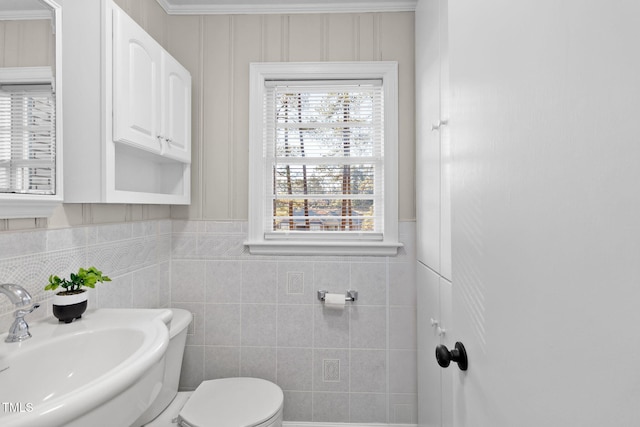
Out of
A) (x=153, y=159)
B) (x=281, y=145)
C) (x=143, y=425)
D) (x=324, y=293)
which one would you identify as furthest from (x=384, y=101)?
(x=143, y=425)

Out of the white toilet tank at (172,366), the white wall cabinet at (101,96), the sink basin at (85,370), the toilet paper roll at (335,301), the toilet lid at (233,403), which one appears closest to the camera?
the sink basin at (85,370)

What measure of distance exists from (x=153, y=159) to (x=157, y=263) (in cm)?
58

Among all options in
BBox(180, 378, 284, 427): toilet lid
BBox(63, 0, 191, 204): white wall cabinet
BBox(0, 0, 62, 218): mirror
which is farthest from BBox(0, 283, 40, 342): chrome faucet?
BBox(180, 378, 284, 427): toilet lid

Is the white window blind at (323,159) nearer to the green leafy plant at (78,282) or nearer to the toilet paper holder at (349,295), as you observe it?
the toilet paper holder at (349,295)

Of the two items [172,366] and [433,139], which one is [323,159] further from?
[172,366]

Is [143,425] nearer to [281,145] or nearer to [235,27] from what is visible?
[281,145]

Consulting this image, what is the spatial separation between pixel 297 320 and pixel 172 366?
68 centimetres

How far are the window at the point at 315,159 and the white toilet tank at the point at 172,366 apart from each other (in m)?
0.55

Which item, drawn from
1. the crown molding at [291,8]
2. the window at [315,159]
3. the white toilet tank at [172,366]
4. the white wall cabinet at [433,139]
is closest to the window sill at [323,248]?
the window at [315,159]

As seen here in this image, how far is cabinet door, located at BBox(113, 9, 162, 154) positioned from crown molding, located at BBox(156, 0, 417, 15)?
574 mm

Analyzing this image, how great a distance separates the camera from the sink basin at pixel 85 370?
0.64m

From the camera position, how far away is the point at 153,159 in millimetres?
1749

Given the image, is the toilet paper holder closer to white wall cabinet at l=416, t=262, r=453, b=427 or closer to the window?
the window

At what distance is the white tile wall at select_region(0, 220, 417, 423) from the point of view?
188 centimetres
